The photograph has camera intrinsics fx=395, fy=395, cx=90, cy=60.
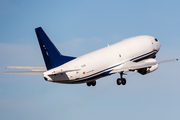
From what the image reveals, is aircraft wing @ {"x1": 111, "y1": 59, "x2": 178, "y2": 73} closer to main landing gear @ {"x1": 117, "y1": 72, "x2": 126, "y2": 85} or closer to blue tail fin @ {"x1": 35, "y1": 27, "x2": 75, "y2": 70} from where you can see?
main landing gear @ {"x1": 117, "y1": 72, "x2": 126, "y2": 85}

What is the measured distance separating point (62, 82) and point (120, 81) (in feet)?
31.0

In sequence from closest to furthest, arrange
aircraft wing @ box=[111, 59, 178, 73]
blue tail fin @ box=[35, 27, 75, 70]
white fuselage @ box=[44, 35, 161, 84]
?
blue tail fin @ box=[35, 27, 75, 70]
white fuselage @ box=[44, 35, 161, 84]
aircraft wing @ box=[111, 59, 178, 73]

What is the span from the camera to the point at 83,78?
5038 cm

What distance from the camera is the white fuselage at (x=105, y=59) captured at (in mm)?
48844

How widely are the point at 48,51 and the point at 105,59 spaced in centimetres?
893

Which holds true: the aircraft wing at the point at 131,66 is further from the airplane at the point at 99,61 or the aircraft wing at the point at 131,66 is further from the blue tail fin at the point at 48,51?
the blue tail fin at the point at 48,51

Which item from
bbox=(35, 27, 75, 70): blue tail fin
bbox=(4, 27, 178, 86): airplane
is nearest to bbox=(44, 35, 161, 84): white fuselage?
bbox=(4, 27, 178, 86): airplane

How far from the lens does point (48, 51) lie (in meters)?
47.4

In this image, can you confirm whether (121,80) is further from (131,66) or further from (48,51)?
(48,51)

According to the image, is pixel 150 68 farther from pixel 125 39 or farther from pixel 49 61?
pixel 49 61

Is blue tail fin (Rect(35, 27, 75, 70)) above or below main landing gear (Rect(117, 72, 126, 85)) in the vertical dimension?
above

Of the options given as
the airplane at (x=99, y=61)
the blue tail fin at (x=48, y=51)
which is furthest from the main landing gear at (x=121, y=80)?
the blue tail fin at (x=48, y=51)

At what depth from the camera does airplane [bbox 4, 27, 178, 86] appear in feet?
156

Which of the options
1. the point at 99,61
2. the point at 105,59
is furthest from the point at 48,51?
the point at 105,59
